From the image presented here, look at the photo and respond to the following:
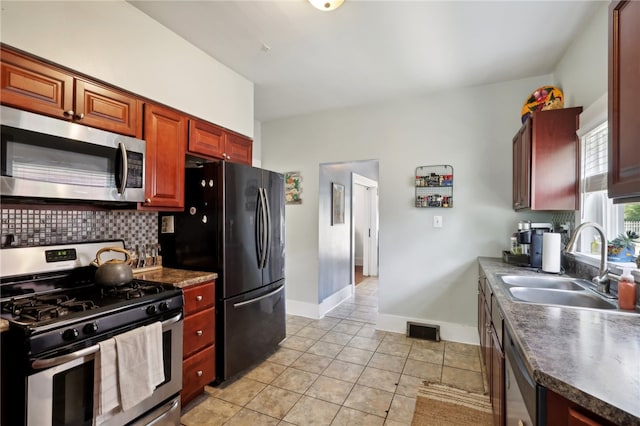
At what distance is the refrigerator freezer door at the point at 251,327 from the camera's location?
2.34 meters

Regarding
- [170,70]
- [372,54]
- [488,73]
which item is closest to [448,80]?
[488,73]

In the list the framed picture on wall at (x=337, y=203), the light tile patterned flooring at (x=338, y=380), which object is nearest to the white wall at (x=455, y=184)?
the light tile patterned flooring at (x=338, y=380)

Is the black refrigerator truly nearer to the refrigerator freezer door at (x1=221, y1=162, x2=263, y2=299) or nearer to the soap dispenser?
the refrigerator freezer door at (x1=221, y1=162, x2=263, y2=299)

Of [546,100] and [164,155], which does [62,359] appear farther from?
[546,100]

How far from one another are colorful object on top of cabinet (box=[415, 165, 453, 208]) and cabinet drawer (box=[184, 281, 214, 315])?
232 centimetres

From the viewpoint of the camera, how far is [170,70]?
86.6 inches

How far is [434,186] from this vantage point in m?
3.27

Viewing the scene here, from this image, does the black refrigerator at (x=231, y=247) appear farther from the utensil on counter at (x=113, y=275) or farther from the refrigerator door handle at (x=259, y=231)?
the utensil on counter at (x=113, y=275)

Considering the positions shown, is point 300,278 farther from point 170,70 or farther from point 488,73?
point 488,73

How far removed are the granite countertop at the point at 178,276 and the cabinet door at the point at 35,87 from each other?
1107 mm

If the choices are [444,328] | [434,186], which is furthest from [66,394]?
[434,186]

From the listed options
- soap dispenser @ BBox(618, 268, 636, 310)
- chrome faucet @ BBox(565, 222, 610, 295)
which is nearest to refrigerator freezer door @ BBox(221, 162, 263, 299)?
chrome faucet @ BBox(565, 222, 610, 295)

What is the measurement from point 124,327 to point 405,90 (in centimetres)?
319

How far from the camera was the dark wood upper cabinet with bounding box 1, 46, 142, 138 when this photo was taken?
1430mm
